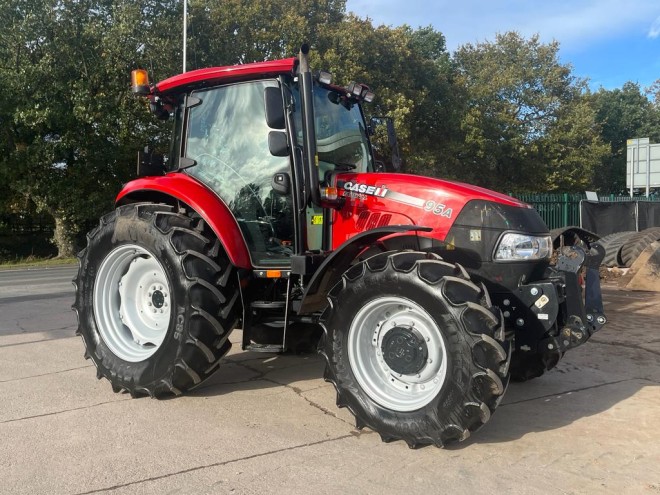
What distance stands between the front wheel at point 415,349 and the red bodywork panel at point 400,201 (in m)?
0.41

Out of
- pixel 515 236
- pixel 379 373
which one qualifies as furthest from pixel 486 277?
pixel 379 373

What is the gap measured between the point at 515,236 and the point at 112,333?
3308 millimetres

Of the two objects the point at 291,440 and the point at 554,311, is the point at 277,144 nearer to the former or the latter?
the point at 291,440

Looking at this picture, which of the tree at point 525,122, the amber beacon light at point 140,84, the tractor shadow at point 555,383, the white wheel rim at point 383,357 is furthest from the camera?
the tree at point 525,122

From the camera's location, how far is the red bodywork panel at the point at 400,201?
12.8ft

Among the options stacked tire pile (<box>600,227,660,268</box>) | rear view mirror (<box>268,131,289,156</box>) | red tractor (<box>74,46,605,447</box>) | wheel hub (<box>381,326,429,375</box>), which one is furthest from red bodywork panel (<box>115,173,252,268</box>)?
stacked tire pile (<box>600,227,660,268</box>)

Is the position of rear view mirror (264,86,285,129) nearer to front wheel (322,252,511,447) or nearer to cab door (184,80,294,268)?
cab door (184,80,294,268)

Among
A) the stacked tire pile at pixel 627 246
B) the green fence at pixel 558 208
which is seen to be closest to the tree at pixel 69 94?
the green fence at pixel 558 208

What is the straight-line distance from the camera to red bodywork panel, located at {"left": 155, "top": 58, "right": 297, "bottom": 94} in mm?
4320

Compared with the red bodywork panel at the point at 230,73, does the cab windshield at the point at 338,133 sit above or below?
below

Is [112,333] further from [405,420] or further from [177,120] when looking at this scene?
[405,420]

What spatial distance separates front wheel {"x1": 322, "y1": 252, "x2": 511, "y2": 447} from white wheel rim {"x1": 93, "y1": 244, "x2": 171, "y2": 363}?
1.70m

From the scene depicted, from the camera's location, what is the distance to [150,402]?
4387 mm

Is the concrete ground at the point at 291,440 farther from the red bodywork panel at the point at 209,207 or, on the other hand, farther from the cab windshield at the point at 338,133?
the cab windshield at the point at 338,133
